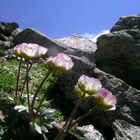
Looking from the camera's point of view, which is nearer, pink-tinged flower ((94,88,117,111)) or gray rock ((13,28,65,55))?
pink-tinged flower ((94,88,117,111))

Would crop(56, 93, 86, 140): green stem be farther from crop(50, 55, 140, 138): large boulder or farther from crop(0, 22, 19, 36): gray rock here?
crop(0, 22, 19, 36): gray rock

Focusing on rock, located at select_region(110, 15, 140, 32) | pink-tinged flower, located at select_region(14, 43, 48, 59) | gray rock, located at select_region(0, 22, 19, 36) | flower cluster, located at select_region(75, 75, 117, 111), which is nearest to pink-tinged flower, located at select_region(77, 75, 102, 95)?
flower cluster, located at select_region(75, 75, 117, 111)

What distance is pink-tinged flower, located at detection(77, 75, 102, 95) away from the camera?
13.4ft

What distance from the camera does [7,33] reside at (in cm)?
2484

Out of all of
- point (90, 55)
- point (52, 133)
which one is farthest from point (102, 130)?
point (90, 55)

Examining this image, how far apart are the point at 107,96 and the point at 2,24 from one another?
2242 centimetres

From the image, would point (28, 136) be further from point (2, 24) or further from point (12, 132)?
point (2, 24)

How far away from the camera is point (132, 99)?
1108 centimetres

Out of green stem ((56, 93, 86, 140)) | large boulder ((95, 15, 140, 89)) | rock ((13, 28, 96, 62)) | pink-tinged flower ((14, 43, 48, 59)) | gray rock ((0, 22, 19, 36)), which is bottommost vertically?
green stem ((56, 93, 86, 140))

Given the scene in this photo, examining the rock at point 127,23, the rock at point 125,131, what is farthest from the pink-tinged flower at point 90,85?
the rock at point 127,23

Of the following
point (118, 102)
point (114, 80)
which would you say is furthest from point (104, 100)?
point (114, 80)

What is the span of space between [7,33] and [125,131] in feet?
53.5

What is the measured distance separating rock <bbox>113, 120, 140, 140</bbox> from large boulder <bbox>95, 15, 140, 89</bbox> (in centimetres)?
A: 376

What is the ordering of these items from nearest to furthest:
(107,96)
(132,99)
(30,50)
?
1. (107,96)
2. (30,50)
3. (132,99)
